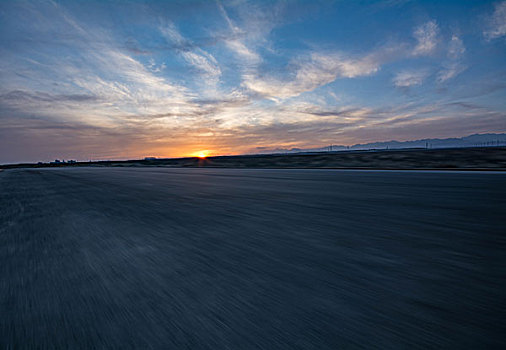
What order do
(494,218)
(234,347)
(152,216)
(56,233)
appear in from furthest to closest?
1. (152,216)
2. (494,218)
3. (56,233)
4. (234,347)

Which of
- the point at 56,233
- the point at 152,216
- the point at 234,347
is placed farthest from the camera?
the point at 152,216

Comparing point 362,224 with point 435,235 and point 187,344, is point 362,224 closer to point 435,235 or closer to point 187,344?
point 435,235

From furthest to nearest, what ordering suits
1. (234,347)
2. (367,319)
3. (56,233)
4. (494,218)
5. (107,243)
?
(494,218)
(56,233)
(107,243)
(367,319)
(234,347)

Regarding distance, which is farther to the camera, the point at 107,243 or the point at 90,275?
the point at 107,243

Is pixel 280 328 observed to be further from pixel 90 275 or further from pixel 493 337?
pixel 90 275

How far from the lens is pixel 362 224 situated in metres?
2.92

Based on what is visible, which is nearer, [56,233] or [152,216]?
[56,233]

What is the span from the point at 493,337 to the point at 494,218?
2.85m

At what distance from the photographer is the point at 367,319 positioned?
112cm

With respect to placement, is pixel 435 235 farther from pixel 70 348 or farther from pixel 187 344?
pixel 70 348

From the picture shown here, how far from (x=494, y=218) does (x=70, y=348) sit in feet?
13.3

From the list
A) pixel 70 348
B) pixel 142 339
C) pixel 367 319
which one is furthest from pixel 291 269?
pixel 70 348

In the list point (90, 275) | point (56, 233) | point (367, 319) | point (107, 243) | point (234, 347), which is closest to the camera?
point (234, 347)

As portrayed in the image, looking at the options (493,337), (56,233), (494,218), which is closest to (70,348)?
(493,337)
